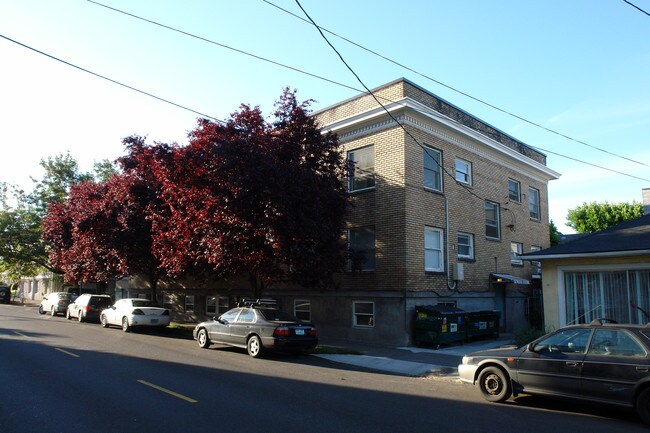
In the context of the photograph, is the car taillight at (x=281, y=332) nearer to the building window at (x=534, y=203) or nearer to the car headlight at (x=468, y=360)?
the car headlight at (x=468, y=360)

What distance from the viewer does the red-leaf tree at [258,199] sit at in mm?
13766

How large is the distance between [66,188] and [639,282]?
41.7m

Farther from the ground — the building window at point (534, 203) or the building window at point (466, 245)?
the building window at point (534, 203)

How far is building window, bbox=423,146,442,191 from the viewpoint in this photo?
18188mm

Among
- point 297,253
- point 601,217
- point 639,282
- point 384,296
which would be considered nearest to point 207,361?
point 297,253

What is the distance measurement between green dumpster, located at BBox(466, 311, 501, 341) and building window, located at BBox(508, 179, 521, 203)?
7.57 metres

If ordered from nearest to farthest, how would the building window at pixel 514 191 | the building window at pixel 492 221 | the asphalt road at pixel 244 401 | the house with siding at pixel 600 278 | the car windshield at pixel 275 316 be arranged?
the asphalt road at pixel 244 401 → the house with siding at pixel 600 278 → the car windshield at pixel 275 316 → the building window at pixel 492 221 → the building window at pixel 514 191

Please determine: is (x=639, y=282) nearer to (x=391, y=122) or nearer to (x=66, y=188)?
(x=391, y=122)

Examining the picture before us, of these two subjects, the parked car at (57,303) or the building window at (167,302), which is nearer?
the building window at (167,302)

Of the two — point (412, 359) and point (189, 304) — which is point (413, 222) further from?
point (189, 304)

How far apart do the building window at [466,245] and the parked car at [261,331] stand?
Result: 27.1ft

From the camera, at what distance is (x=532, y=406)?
8000 mm

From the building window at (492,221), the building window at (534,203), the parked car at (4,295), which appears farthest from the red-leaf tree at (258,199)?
the parked car at (4,295)

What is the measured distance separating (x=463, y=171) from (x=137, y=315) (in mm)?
14789
